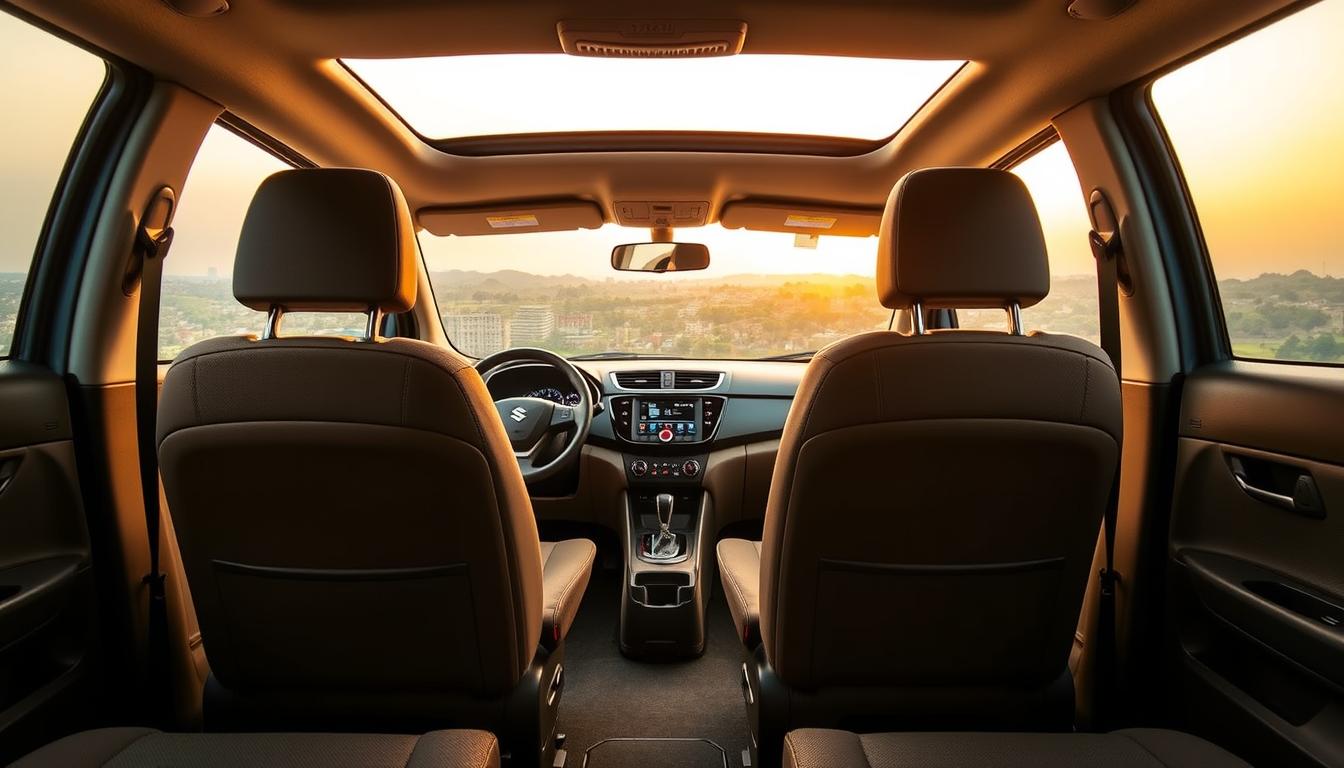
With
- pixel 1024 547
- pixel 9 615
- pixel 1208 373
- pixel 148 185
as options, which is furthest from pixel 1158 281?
pixel 9 615

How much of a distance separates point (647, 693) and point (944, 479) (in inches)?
79.0

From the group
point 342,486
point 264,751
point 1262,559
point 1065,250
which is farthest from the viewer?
point 1065,250

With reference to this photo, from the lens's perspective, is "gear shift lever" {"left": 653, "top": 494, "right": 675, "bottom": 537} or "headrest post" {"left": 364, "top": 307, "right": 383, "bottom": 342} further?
"gear shift lever" {"left": 653, "top": 494, "right": 675, "bottom": 537}

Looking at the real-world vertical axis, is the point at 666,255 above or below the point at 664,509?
above

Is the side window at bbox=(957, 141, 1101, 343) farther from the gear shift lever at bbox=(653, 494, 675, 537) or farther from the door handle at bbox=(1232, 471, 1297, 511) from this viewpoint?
the gear shift lever at bbox=(653, 494, 675, 537)

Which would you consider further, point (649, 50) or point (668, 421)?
point (668, 421)

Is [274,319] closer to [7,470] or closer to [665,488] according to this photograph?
[7,470]

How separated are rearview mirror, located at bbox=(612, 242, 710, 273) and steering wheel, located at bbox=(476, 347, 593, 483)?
1.12m

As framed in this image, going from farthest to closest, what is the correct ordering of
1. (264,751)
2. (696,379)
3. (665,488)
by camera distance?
1. (696,379)
2. (665,488)
3. (264,751)

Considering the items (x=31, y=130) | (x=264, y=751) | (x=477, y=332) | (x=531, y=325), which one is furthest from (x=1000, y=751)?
(x=477, y=332)

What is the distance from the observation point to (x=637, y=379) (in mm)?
3689

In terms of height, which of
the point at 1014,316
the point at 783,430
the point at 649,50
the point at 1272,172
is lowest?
the point at 783,430

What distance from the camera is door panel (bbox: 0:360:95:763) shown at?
1812 mm

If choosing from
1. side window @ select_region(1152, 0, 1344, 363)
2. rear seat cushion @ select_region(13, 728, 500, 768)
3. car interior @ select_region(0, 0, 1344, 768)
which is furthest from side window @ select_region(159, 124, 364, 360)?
side window @ select_region(1152, 0, 1344, 363)
